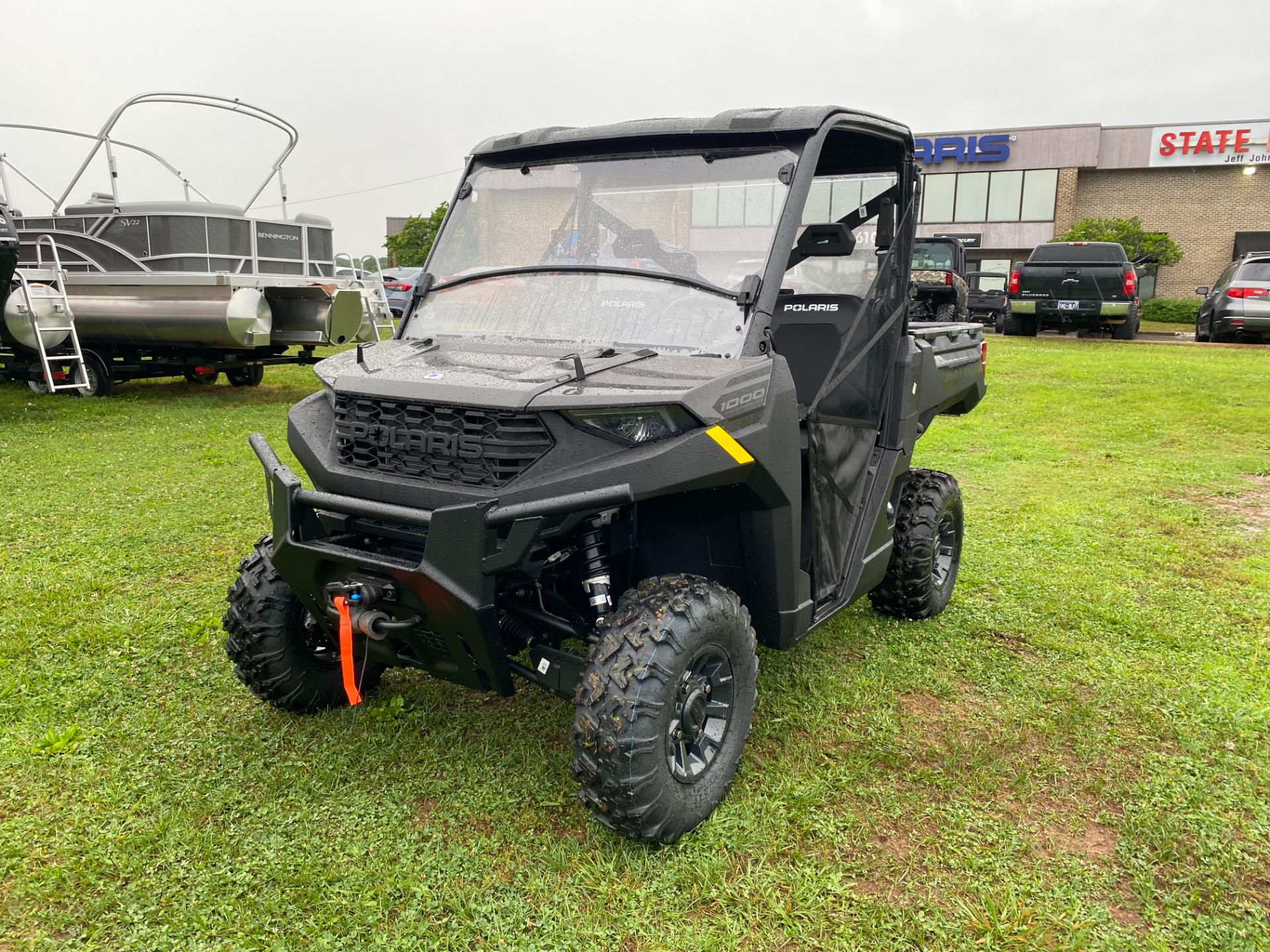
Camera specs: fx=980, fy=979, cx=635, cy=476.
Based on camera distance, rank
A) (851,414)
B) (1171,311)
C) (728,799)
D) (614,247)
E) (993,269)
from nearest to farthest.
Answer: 1. (728,799)
2. (614,247)
3. (851,414)
4. (1171,311)
5. (993,269)

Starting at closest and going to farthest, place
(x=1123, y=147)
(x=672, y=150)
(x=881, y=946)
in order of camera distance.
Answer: (x=881, y=946) < (x=672, y=150) < (x=1123, y=147)

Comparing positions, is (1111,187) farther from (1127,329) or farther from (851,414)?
(851,414)

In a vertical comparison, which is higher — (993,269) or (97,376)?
(993,269)

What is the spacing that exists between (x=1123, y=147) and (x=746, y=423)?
1597 inches

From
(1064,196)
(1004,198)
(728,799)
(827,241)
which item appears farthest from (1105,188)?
(728,799)

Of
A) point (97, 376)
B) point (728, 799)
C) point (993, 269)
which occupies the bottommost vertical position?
point (728, 799)

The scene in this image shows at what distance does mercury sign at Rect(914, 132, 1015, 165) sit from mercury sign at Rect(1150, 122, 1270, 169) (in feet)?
17.8

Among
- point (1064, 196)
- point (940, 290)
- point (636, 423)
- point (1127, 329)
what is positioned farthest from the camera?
point (1064, 196)

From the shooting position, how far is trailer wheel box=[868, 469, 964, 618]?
445 centimetres

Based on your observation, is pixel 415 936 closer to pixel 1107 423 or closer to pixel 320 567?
pixel 320 567

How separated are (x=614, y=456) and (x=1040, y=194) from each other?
39.7m

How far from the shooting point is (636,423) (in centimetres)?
271

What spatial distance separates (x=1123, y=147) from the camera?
3700 centimetres

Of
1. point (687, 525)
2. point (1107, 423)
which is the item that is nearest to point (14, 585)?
point (687, 525)
